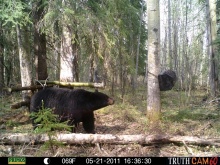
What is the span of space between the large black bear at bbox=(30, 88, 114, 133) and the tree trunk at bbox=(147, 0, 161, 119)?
1.28 metres

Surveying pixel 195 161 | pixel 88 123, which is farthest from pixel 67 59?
pixel 195 161

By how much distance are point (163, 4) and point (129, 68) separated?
2166cm

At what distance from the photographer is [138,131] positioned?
7328 mm

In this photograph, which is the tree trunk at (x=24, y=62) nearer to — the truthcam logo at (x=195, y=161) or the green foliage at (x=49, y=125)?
the green foliage at (x=49, y=125)

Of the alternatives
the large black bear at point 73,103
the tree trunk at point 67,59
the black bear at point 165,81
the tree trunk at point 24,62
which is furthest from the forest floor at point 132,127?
the tree trunk at point 67,59

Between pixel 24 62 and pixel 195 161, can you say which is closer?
pixel 195 161

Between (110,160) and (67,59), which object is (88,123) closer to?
(110,160)

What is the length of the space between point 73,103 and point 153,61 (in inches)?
105

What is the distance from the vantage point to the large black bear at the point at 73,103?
7.28 m

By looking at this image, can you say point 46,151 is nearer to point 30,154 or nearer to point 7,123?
point 30,154

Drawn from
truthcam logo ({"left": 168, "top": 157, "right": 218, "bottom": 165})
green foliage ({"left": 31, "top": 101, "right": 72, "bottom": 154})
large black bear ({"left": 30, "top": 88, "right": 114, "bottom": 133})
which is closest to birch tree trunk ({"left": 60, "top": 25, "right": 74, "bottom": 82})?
large black bear ({"left": 30, "top": 88, "right": 114, "bottom": 133})

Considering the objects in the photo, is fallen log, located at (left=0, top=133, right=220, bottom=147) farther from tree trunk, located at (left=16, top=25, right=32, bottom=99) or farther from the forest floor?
tree trunk, located at (left=16, top=25, right=32, bottom=99)

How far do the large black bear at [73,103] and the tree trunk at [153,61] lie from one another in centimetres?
128

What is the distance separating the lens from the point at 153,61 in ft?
26.2
